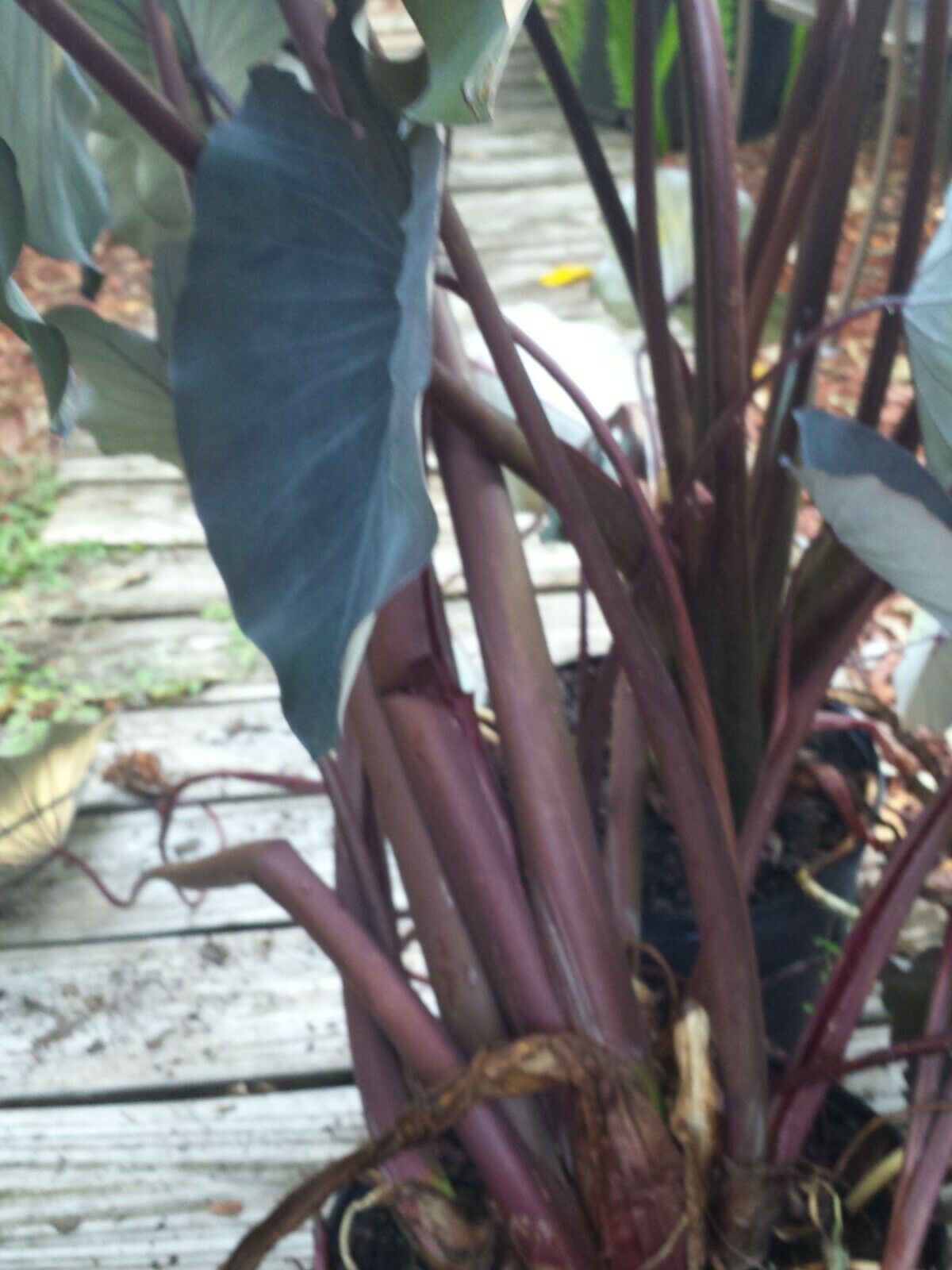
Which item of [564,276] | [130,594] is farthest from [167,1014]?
[564,276]

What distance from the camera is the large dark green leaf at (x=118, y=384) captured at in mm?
622

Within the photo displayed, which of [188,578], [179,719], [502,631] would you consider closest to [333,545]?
[502,631]

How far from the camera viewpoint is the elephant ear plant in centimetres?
35

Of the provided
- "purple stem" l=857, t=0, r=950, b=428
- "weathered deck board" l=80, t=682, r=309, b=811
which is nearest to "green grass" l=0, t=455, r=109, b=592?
"weathered deck board" l=80, t=682, r=309, b=811

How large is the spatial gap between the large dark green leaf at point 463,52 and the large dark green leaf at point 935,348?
23 centimetres

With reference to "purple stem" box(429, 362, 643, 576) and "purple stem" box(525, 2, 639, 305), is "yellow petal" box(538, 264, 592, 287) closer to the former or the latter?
"purple stem" box(525, 2, 639, 305)

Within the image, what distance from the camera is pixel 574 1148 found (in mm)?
529

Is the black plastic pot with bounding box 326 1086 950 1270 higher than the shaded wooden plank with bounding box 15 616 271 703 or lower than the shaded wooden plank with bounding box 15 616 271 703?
higher

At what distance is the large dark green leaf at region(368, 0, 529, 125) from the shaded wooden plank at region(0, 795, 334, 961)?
809 mm

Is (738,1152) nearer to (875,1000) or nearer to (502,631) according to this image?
(502,631)

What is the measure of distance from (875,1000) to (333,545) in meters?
0.76

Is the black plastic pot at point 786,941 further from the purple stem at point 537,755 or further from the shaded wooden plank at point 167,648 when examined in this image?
the shaded wooden plank at point 167,648

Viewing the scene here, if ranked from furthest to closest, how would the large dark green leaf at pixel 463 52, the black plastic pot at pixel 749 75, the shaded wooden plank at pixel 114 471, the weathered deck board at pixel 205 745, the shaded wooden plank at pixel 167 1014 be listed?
1. the black plastic pot at pixel 749 75
2. the shaded wooden plank at pixel 114 471
3. the weathered deck board at pixel 205 745
4. the shaded wooden plank at pixel 167 1014
5. the large dark green leaf at pixel 463 52

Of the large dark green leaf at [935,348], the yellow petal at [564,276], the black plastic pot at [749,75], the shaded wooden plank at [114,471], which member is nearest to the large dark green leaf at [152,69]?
the large dark green leaf at [935,348]
